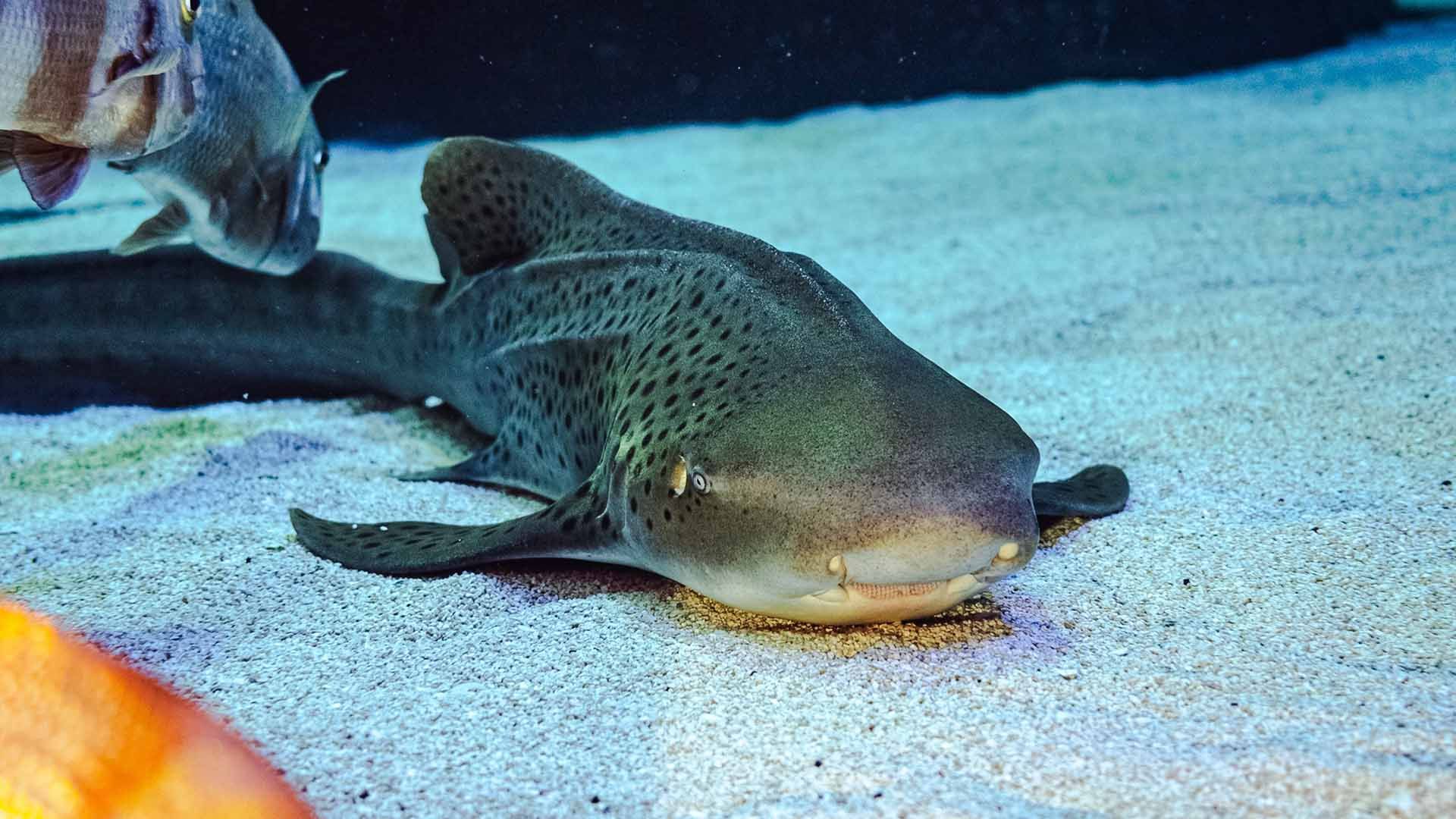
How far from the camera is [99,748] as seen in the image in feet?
5.62

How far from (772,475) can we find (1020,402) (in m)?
2.73

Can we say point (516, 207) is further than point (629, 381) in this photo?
Yes

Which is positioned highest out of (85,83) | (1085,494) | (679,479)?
(85,83)

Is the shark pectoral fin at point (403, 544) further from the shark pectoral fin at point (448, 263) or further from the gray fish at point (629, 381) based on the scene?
the shark pectoral fin at point (448, 263)

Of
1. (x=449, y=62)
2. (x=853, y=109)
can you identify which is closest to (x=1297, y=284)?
(x=853, y=109)

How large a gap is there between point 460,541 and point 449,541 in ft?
0.18

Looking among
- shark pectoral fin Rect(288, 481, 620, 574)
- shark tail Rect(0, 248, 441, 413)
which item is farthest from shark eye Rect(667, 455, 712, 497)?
shark tail Rect(0, 248, 441, 413)

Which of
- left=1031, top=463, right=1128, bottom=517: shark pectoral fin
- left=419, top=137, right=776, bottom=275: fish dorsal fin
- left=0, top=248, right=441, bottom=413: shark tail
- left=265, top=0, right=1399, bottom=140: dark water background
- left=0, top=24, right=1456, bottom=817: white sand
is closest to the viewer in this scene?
left=0, top=24, right=1456, bottom=817: white sand

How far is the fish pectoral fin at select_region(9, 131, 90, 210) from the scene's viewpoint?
252 cm

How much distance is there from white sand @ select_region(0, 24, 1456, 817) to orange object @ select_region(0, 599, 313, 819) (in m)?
0.26

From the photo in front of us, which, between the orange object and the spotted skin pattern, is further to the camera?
the spotted skin pattern

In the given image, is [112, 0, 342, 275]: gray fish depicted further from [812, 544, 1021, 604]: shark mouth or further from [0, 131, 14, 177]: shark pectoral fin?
[812, 544, 1021, 604]: shark mouth

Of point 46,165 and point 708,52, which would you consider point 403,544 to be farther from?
point 708,52

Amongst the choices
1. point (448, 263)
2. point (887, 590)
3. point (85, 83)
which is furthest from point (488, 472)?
point (887, 590)
